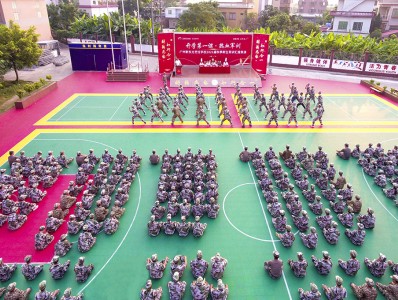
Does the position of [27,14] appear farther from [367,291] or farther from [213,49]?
[367,291]

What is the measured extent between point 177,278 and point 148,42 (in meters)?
36.1

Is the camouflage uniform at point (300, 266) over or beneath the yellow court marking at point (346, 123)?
beneath

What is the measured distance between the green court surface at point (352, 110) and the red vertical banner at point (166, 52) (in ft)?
27.1

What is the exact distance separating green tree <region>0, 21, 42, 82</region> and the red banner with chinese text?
1122 centimetres

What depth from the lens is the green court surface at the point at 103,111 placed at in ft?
61.9

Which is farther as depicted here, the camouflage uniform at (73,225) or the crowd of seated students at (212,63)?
the crowd of seated students at (212,63)

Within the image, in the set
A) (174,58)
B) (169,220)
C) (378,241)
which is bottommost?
(378,241)

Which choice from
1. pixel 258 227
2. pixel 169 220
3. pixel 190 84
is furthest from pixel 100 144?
pixel 190 84

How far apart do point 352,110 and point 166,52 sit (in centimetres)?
1530

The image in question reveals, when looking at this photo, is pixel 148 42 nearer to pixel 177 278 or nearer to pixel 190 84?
pixel 190 84

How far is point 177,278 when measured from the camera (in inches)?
301

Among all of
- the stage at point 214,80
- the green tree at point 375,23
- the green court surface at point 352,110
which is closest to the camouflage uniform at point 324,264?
the green court surface at point 352,110

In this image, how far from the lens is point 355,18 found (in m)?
51.0

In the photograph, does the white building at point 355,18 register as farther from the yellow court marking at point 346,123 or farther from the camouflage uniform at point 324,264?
the camouflage uniform at point 324,264
